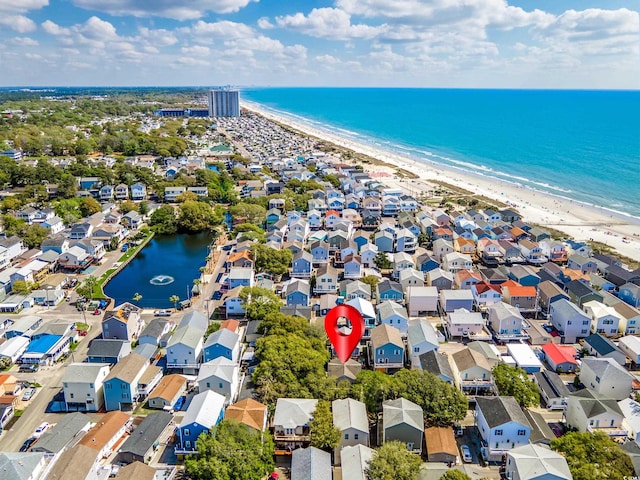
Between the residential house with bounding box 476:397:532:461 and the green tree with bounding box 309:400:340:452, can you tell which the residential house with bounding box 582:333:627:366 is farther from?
the green tree with bounding box 309:400:340:452

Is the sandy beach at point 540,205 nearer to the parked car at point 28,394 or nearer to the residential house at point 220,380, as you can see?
the residential house at point 220,380

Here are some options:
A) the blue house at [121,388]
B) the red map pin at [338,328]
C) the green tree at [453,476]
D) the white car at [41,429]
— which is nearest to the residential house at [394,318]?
the red map pin at [338,328]

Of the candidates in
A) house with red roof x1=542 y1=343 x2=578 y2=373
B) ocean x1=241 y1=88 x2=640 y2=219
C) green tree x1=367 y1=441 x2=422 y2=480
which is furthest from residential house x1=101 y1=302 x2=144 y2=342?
ocean x1=241 y1=88 x2=640 y2=219

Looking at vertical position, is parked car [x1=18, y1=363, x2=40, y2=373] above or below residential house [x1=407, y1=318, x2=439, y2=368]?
below

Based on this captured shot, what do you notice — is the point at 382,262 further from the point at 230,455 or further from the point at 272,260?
the point at 230,455

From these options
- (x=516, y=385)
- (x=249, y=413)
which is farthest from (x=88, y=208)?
(x=516, y=385)

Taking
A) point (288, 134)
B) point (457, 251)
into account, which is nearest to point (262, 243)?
point (457, 251)
